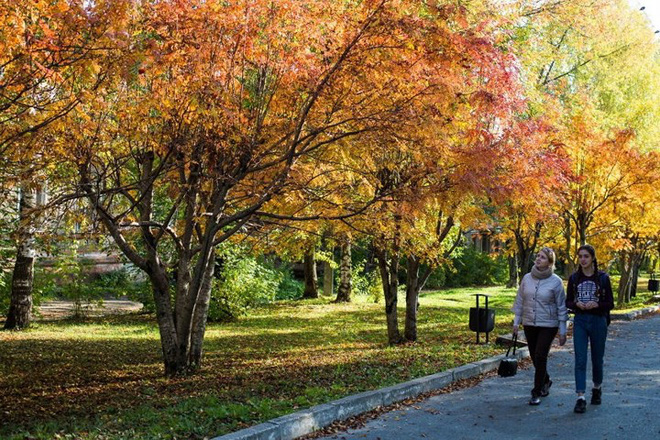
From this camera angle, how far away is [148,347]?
499 inches

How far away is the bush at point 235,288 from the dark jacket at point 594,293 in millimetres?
10923

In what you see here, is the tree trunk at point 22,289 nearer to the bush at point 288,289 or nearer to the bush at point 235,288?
the bush at point 235,288

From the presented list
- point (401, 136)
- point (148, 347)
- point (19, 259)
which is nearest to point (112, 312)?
point (19, 259)

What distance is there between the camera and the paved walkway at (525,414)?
20.1ft

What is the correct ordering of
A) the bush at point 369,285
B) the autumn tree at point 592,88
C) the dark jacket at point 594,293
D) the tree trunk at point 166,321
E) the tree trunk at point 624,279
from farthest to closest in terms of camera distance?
the tree trunk at point 624,279 → the bush at point 369,285 → the autumn tree at point 592,88 → the tree trunk at point 166,321 → the dark jacket at point 594,293

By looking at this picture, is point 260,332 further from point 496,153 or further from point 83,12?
point 83,12

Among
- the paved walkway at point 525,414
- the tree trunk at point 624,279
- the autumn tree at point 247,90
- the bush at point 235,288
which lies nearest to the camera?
the paved walkway at point 525,414

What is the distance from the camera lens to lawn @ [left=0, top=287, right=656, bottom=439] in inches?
245

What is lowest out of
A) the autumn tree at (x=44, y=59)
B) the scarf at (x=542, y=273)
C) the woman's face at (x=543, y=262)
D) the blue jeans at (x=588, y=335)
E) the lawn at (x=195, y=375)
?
the lawn at (x=195, y=375)

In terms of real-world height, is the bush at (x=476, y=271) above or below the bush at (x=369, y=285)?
above

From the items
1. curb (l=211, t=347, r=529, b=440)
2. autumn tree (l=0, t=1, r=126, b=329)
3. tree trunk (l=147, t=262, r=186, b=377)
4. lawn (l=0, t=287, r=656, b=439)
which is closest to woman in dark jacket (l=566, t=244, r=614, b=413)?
curb (l=211, t=347, r=529, b=440)

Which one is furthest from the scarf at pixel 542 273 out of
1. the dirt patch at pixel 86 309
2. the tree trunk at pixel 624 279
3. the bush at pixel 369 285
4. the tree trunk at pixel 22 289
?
the tree trunk at pixel 624 279

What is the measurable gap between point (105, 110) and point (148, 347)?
19.7 feet

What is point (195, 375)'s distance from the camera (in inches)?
361
